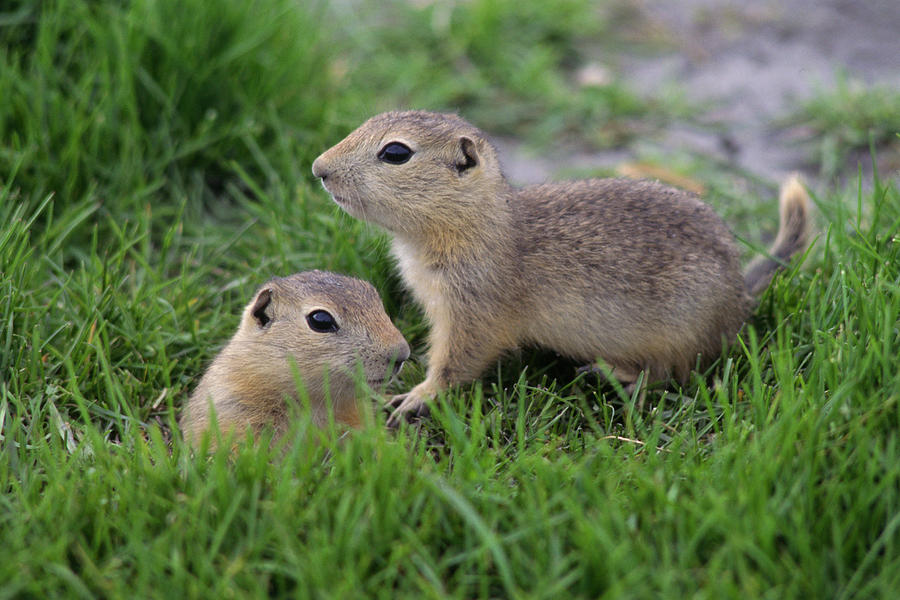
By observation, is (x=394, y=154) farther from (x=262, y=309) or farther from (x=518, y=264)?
(x=262, y=309)

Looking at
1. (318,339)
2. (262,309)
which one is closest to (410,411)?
(318,339)

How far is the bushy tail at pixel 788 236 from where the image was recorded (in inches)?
202

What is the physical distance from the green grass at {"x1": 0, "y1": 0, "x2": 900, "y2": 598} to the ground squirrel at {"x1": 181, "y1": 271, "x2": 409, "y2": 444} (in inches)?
13.4

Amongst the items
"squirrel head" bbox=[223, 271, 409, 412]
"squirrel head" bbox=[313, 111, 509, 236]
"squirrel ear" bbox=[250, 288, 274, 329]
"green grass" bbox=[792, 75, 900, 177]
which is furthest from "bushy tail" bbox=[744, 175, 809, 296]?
"squirrel ear" bbox=[250, 288, 274, 329]

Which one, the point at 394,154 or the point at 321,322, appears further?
the point at 394,154

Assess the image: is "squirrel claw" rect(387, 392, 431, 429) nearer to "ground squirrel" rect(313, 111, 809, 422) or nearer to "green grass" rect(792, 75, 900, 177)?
"ground squirrel" rect(313, 111, 809, 422)

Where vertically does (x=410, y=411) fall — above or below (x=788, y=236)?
below

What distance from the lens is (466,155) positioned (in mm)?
4656

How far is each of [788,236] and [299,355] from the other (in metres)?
2.74

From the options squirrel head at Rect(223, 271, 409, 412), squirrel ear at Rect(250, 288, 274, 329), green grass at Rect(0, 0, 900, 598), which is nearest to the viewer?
green grass at Rect(0, 0, 900, 598)

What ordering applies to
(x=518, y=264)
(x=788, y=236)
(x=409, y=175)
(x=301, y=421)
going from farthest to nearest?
(x=788, y=236) → (x=518, y=264) → (x=409, y=175) → (x=301, y=421)

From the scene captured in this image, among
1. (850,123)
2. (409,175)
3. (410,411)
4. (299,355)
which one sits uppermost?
(409,175)

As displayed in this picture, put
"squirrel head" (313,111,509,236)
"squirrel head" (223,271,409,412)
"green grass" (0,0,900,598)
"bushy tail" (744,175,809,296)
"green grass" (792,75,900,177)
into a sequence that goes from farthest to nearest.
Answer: "green grass" (792,75,900,177), "bushy tail" (744,175,809,296), "squirrel head" (313,111,509,236), "squirrel head" (223,271,409,412), "green grass" (0,0,900,598)

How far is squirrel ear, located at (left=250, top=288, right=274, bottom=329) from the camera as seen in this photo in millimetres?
4402
